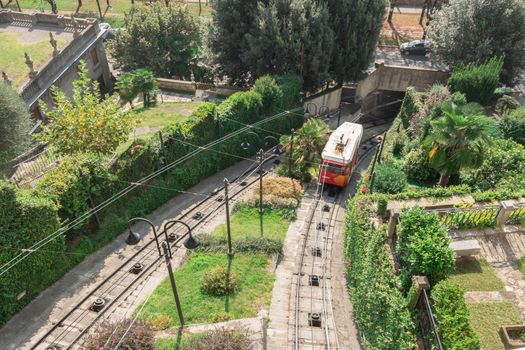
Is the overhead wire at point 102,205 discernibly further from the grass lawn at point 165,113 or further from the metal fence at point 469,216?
the metal fence at point 469,216

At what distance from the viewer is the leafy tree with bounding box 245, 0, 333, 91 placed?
34.6 meters

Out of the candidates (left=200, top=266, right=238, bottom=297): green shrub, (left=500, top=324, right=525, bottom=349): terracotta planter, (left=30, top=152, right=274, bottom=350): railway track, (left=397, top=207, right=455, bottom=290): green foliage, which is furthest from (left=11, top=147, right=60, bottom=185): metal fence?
(left=500, top=324, right=525, bottom=349): terracotta planter

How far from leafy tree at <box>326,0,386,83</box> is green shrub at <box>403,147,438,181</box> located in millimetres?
16203

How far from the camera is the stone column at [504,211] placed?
18047 millimetres

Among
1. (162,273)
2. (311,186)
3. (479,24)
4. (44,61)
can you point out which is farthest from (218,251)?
(479,24)

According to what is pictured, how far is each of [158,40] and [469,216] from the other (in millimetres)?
34841

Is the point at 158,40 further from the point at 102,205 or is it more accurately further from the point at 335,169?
the point at 335,169

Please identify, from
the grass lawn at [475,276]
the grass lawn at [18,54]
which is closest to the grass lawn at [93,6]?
the grass lawn at [18,54]

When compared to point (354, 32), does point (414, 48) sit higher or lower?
lower

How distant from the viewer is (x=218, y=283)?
2077 cm

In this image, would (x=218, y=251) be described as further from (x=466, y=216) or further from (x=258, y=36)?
(x=258, y=36)

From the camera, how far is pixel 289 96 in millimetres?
36000

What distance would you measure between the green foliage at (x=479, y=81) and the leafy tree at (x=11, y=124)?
33034mm

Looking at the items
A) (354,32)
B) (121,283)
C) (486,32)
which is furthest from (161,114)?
(486,32)
